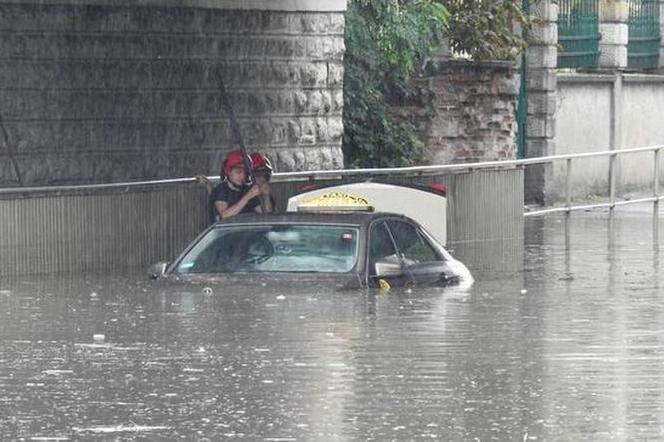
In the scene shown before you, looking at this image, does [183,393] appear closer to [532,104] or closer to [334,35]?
[334,35]

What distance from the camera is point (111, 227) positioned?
23.6 meters

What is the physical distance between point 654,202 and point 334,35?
728 cm

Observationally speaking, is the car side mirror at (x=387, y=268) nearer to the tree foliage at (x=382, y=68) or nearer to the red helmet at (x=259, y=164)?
the red helmet at (x=259, y=164)

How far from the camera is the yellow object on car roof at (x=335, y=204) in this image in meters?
→ 21.0

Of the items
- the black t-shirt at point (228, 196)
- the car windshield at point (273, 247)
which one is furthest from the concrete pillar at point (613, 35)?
the car windshield at point (273, 247)

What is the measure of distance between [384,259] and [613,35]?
933 inches

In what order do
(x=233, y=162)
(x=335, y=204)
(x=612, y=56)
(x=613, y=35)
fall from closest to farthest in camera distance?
(x=335, y=204)
(x=233, y=162)
(x=612, y=56)
(x=613, y=35)

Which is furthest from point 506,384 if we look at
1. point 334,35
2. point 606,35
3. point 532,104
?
point 606,35

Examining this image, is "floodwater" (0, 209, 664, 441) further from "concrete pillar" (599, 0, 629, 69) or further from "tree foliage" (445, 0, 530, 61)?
"concrete pillar" (599, 0, 629, 69)

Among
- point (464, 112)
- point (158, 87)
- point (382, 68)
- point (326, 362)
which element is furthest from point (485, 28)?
point (326, 362)

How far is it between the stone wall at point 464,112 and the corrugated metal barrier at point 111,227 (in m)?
8.50

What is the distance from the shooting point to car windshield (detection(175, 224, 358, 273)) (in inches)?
715

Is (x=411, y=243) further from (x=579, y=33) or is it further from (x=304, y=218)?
(x=579, y=33)

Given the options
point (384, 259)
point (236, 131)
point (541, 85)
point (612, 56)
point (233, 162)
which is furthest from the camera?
point (612, 56)
